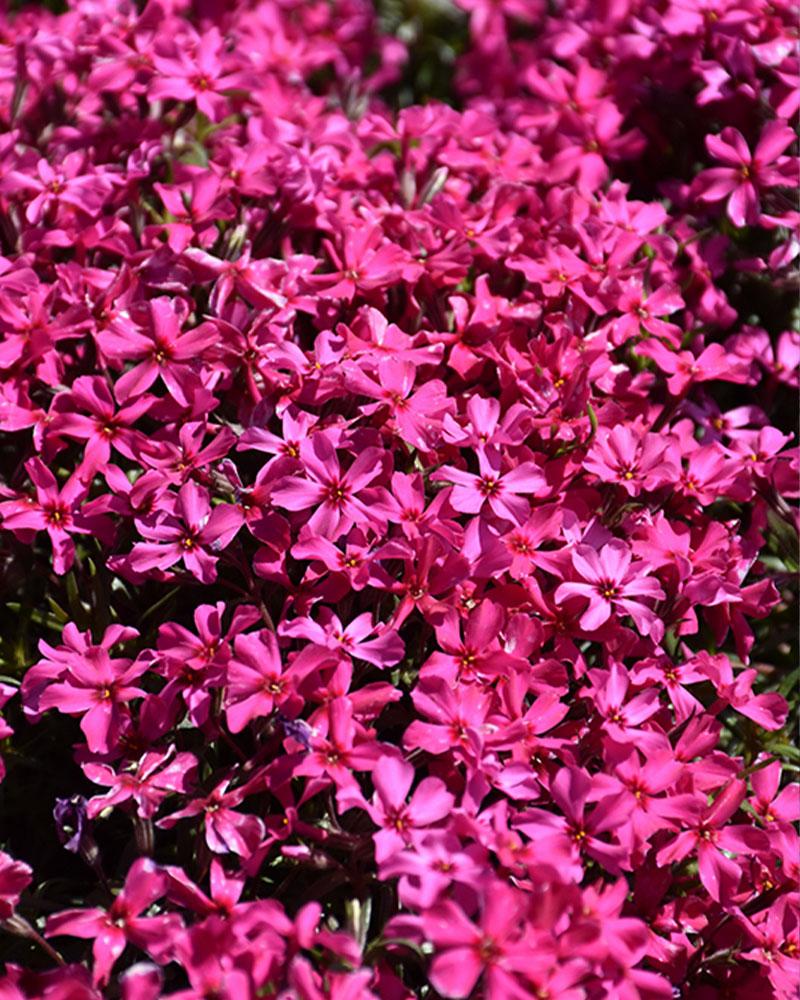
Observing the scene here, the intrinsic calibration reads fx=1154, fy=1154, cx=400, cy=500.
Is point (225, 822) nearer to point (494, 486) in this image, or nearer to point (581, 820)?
point (581, 820)

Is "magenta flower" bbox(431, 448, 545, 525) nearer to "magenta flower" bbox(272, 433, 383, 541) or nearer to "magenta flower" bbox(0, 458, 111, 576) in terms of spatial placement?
"magenta flower" bbox(272, 433, 383, 541)

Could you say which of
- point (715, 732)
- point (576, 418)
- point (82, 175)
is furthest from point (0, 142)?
point (715, 732)

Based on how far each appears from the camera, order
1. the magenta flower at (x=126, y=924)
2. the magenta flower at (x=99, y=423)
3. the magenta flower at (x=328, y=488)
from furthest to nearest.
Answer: the magenta flower at (x=99, y=423)
the magenta flower at (x=328, y=488)
the magenta flower at (x=126, y=924)

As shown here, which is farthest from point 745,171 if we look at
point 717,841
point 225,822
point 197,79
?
point 225,822

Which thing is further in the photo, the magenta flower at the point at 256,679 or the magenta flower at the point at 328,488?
the magenta flower at the point at 328,488

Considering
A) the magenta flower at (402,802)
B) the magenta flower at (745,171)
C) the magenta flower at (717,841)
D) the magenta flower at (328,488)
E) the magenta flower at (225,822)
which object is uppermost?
the magenta flower at (745,171)

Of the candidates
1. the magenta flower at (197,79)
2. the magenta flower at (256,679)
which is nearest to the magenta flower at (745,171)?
the magenta flower at (197,79)

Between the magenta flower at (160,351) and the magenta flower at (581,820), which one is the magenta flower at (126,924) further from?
the magenta flower at (160,351)

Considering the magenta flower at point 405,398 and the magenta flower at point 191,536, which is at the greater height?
the magenta flower at point 405,398
